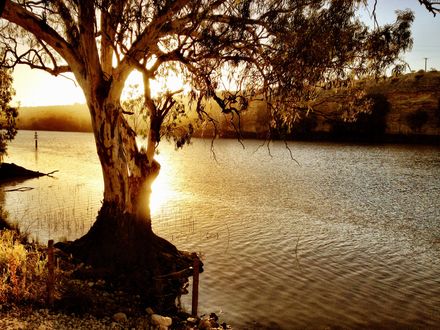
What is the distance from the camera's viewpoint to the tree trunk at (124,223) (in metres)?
9.93

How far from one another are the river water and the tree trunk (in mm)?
1111

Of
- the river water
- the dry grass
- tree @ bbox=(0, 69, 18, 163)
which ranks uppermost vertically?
tree @ bbox=(0, 69, 18, 163)

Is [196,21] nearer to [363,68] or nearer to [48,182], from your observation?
[363,68]

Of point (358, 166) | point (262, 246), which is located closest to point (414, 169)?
point (358, 166)

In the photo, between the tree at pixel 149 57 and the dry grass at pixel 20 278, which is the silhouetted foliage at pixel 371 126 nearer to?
the tree at pixel 149 57

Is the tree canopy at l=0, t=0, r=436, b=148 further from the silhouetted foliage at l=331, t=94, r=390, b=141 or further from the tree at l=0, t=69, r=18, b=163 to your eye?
the silhouetted foliage at l=331, t=94, r=390, b=141

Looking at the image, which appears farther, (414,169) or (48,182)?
(414,169)

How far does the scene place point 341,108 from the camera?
12227 millimetres

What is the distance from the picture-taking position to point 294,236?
1598cm

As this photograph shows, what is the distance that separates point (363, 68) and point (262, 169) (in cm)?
2802

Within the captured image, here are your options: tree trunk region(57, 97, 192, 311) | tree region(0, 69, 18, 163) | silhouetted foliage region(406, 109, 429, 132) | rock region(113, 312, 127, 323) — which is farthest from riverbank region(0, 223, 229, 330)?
silhouetted foliage region(406, 109, 429, 132)

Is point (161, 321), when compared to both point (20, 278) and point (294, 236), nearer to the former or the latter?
point (20, 278)

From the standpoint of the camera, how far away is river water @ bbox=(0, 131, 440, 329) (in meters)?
9.73

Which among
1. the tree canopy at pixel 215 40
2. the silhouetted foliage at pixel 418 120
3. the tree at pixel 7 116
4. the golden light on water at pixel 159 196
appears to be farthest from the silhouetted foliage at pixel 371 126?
the tree canopy at pixel 215 40
